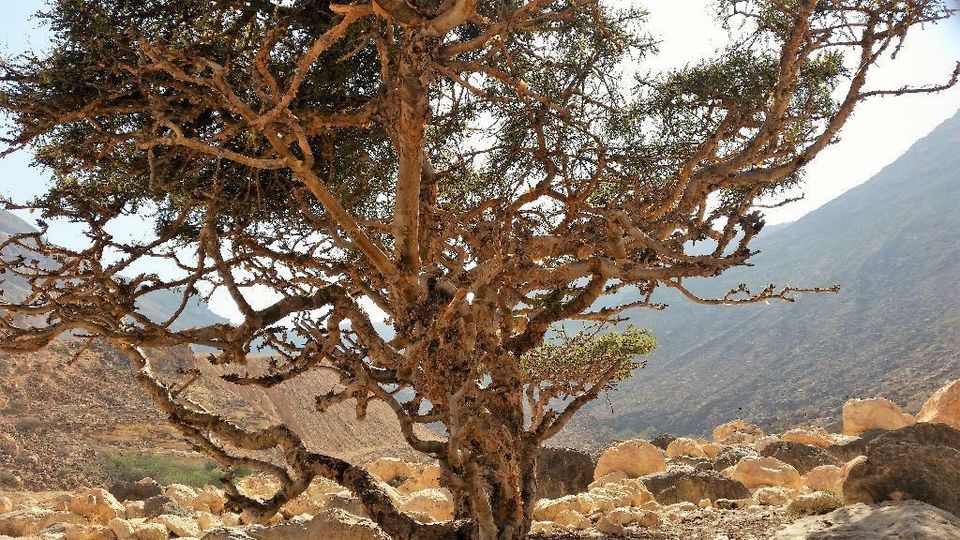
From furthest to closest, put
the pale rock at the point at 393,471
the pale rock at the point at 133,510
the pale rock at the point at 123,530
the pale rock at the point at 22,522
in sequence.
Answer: the pale rock at the point at 393,471 → the pale rock at the point at 133,510 → the pale rock at the point at 22,522 → the pale rock at the point at 123,530

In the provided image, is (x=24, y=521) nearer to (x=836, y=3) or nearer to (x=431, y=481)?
(x=431, y=481)

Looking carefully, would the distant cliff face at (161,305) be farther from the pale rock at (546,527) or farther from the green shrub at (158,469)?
the pale rock at (546,527)

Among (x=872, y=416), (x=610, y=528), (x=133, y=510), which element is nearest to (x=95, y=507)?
(x=133, y=510)

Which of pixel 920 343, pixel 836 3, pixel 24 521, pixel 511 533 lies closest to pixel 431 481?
pixel 24 521

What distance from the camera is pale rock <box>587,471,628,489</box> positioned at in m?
15.1

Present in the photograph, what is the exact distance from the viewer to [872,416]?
2200 cm

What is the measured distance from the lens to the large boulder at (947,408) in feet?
63.7

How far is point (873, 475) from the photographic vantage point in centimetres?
808

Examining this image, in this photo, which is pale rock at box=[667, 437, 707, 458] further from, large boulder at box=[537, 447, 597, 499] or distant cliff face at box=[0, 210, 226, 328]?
distant cliff face at box=[0, 210, 226, 328]

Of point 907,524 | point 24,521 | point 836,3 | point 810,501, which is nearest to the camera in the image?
point 907,524

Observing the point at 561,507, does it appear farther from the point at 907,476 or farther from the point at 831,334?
the point at 831,334

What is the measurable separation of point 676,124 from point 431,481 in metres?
12.0

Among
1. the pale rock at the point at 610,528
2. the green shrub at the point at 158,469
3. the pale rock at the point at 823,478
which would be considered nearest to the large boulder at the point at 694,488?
the pale rock at the point at 823,478

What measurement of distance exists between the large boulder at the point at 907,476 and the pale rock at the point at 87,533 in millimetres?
9522
